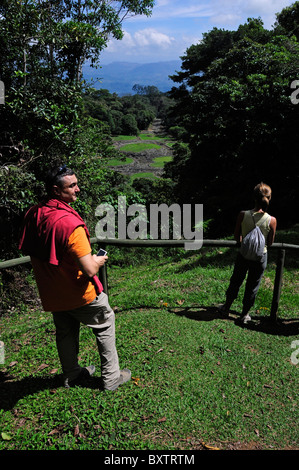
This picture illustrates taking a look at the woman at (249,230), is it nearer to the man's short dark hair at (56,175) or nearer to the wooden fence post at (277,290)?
the wooden fence post at (277,290)

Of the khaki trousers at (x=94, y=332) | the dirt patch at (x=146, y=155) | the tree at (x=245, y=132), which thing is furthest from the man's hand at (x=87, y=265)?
the dirt patch at (x=146, y=155)

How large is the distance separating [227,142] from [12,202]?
39.9ft

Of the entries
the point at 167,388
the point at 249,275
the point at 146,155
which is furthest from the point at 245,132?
the point at 146,155

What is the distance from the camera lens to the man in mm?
2451

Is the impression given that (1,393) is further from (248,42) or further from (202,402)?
(248,42)

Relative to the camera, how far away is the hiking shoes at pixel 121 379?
10.1 ft

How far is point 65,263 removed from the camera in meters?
2.54

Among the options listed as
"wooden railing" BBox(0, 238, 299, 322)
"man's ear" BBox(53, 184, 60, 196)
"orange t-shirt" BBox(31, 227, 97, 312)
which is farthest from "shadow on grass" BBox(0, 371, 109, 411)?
"man's ear" BBox(53, 184, 60, 196)

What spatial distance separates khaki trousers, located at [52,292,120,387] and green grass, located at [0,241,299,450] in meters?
0.20

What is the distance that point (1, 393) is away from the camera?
316 centimetres

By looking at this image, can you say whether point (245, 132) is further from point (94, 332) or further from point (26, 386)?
point (26, 386)

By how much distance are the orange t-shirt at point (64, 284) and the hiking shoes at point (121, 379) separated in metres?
0.94

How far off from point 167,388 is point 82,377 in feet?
2.74
